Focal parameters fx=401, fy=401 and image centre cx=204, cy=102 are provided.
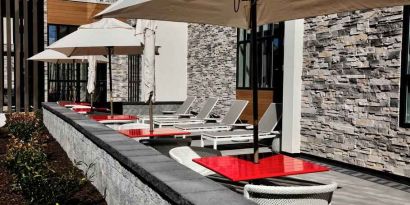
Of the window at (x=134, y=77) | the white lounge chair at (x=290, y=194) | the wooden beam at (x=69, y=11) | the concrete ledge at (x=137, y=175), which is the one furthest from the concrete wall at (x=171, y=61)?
the white lounge chair at (x=290, y=194)

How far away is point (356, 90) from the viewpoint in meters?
7.30

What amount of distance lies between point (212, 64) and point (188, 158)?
9.52 metres

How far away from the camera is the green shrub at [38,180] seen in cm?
476

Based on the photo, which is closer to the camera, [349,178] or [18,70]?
[349,178]

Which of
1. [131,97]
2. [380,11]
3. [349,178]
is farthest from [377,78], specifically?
[131,97]

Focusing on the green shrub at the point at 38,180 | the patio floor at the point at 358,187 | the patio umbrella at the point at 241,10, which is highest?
the patio umbrella at the point at 241,10

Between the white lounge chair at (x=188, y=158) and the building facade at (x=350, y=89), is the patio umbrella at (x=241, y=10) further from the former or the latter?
the building facade at (x=350, y=89)

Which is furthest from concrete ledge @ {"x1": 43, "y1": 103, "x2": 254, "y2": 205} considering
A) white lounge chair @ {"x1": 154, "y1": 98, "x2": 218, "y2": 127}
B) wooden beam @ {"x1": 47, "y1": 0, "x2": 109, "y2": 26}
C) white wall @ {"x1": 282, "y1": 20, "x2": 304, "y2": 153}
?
wooden beam @ {"x1": 47, "y1": 0, "x2": 109, "y2": 26}

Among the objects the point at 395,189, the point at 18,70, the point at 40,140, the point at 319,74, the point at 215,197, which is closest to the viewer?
the point at 215,197

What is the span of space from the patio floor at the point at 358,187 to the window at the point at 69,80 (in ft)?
44.0

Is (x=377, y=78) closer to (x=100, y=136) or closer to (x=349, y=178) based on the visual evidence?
(x=349, y=178)

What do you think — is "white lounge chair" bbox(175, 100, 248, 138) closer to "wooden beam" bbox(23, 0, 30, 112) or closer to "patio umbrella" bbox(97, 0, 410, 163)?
"patio umbrella" bbox(97, 0, 410, 163)

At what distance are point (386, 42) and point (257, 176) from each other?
167 inches

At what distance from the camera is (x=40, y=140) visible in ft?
30.2
